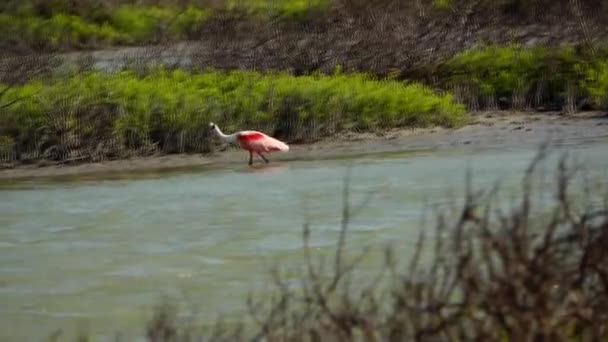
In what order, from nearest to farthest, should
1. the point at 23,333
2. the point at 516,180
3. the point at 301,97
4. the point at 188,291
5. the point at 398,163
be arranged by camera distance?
the point at 23,333 → the point at 188,291 → the point at 516,180 → the point at 398,163 → the point at 301,97

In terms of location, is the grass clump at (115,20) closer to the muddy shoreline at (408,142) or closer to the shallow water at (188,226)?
the muddy shoreline at (408,142)

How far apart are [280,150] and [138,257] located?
579 cm

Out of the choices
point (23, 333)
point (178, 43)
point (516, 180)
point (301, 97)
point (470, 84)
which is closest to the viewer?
point (23, 333)

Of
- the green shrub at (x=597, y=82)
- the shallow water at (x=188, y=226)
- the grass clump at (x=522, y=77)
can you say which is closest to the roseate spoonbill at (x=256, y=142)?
the shallow water at (x=188, y=226)

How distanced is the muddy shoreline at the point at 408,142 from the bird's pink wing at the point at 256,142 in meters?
0.74

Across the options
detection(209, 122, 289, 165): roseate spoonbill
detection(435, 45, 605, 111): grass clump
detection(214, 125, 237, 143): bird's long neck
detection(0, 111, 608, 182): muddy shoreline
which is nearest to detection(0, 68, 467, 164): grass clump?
detection(0, 111, 608, 182): muddy shoreline

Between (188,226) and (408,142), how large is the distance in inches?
217

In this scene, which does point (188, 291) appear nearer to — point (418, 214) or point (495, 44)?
point (418, 214)

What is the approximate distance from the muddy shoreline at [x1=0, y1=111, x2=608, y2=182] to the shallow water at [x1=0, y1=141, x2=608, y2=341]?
488 millimetres

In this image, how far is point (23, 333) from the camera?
12.0m

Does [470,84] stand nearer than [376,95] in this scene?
No

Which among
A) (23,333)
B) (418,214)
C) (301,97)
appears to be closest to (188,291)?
(23,333)

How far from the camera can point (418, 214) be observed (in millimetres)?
15914

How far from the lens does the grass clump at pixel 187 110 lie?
830 inches
